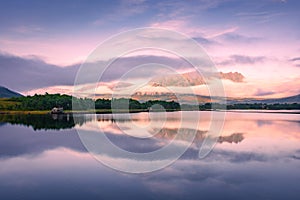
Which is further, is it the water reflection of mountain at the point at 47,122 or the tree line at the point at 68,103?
the tree line at the point at 68,103

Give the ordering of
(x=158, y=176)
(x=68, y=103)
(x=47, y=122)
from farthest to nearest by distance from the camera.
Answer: (x=68, y=103)
(x=47, y=122)
(x=158, y=176)

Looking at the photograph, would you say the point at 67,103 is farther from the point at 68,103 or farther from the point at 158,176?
the point at 158,176

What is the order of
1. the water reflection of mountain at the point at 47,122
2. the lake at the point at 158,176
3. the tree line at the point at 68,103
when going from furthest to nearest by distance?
the tree line at the point at 68,103
the water reflection of mountain at the point at 47,122
the lake at the point at 158,176

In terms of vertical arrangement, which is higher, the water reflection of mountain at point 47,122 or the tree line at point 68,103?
the tree line at point 68,103

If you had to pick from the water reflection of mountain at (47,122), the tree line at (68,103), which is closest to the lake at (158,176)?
the water reflection of mountain at (47,122)

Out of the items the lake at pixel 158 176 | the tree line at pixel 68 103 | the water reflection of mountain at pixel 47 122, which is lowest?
the lake at pixel 158 176

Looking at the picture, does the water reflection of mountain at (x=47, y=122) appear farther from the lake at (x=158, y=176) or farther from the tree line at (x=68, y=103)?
the tree line at (x=68, y=103)

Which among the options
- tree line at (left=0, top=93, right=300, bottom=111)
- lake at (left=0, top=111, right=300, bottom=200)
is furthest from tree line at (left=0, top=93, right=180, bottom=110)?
lake at (left=0, top=111, right=300, bottom=200)

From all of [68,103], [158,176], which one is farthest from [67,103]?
[158,176]

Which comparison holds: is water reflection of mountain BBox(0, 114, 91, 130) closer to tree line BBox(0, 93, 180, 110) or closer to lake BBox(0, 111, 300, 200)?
lake BBox(0, 111, 300, 200)

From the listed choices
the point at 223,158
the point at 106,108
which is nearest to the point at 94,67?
the point at 223,158

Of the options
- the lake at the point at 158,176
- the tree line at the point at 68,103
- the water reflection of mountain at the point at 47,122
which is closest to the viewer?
the lake at the point at 158,176

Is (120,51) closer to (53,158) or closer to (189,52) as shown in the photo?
(189,52)

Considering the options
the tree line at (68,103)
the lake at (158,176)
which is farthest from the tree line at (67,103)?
the lake at (158,176)
